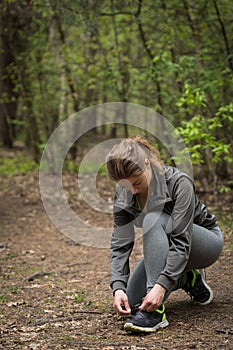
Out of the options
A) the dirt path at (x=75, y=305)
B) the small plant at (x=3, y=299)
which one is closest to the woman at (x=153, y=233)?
the dirt path at (x=75, y=305)

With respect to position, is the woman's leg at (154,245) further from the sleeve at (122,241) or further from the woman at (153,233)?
the sleeve at (122,241)

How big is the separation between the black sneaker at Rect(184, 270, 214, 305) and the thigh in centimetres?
14

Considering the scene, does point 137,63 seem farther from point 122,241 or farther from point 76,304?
point 122,241

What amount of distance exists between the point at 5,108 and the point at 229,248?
10375mm

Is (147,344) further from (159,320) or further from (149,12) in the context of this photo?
(149,12)

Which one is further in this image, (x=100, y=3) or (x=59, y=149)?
(x=59, y=149)

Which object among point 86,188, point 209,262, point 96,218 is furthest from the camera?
point 86,188

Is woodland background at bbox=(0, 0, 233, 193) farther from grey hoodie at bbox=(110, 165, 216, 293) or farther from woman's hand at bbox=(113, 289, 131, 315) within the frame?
woman's hand at bbox=(113, 289, 131, 315)

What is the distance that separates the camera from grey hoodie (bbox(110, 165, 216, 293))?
297 centimetres

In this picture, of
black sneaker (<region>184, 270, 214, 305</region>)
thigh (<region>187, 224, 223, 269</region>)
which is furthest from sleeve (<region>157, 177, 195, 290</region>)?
black sneaker (<region>184, 270, 214, 305</region>)

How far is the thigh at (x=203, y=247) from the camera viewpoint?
3.17m

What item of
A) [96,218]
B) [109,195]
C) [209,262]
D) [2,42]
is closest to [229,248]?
[209,262]

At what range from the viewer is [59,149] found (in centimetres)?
1118

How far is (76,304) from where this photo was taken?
3.78m
